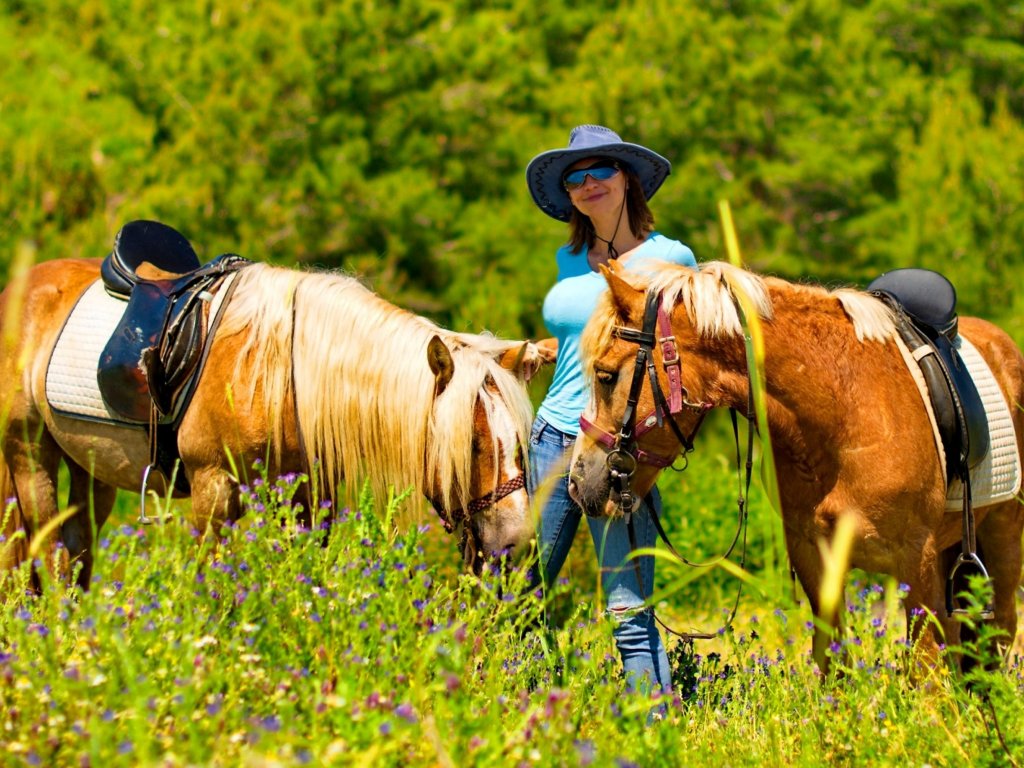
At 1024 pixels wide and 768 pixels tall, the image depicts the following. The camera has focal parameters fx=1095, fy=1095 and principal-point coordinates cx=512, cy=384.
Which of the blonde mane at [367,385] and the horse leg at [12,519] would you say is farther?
the horse leg at [12,519]

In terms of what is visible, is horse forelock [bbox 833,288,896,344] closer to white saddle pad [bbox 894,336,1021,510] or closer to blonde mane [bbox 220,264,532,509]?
white saddle pad [bbox 894,336,1021,510]

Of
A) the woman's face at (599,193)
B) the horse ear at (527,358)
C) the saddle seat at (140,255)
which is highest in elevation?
the woman's face at (599,193)

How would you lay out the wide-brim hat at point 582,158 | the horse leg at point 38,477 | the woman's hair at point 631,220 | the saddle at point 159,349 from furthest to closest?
the horse leg at point 38,477
the saddle at point 159,349
the woman's hair at point 631,220
the wide-brim hat at point 582,158

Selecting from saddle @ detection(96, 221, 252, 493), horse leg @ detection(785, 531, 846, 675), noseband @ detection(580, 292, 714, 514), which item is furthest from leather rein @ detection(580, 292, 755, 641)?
saddle @ detection(96, 221, 252, 493)

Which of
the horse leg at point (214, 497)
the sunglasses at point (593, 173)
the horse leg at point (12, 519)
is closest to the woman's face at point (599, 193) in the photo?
the sunglasses at point (593, 173)

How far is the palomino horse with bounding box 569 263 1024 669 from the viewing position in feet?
11.0

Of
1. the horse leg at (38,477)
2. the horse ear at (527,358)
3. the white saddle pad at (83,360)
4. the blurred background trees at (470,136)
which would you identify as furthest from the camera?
the blurred background trees at (470,136)

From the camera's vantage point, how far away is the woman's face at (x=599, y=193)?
3830mm

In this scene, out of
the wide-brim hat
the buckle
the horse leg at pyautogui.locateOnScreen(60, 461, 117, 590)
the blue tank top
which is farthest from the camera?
the horse leg at pyautogui.locateOnScreen(60, 461, 117, 590)

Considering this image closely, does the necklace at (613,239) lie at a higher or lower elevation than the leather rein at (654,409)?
higher

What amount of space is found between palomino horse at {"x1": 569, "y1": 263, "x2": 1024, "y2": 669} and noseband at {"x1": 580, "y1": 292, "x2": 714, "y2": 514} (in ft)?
0.04

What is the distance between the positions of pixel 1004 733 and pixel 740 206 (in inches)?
681

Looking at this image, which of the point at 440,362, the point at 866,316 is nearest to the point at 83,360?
the point at 440,362

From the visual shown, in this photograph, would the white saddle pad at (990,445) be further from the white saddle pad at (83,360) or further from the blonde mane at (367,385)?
the white saddle pad at (83,360)
